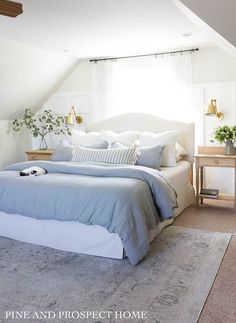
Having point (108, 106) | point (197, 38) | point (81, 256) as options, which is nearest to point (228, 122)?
point (197, 38)

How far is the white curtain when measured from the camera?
4855 mm

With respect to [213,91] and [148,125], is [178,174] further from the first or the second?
[213,91]

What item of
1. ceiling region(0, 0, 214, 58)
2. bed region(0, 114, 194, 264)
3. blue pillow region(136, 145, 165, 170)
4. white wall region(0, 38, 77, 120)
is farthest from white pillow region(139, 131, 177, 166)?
white wall region(0, 38, 77, 120)

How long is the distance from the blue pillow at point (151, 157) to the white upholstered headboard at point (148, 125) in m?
0.78

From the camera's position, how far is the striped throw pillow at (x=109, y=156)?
3893 mm

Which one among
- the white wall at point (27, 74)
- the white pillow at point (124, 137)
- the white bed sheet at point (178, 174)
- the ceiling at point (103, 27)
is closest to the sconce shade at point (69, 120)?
the white wall at point (27, 74)

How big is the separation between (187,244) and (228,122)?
7.18 feet

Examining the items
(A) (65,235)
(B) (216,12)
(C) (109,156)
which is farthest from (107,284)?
(B) (216,12)

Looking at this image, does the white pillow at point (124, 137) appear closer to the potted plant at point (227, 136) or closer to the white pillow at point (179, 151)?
the white pillow at point (179, 151)

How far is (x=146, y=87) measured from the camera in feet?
16.7

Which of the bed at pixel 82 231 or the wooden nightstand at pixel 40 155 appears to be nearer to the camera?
the bed at pixel 82 231

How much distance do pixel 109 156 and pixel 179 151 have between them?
115 cm

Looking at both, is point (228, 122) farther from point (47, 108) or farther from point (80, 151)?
point (47, 108)

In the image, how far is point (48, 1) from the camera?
2.87m
